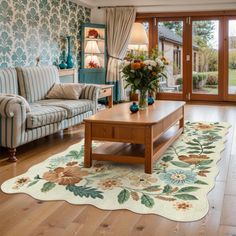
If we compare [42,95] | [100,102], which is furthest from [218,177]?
[100,102]

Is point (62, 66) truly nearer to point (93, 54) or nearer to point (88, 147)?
point (93, 54)

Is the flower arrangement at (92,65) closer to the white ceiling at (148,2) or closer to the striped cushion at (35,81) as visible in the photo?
the white ceiling at (148,2)

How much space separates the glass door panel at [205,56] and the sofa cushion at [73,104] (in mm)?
3788

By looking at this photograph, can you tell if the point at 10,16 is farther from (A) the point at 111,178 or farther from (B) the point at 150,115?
(A) the point at 111,178

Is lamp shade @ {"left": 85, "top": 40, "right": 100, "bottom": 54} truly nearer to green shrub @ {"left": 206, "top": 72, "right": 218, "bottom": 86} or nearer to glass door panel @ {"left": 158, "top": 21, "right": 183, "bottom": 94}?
glass door panel @ {"left": 158, "top": 21, "right": 183, "bottom": 94}

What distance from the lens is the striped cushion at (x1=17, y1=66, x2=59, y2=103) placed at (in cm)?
531

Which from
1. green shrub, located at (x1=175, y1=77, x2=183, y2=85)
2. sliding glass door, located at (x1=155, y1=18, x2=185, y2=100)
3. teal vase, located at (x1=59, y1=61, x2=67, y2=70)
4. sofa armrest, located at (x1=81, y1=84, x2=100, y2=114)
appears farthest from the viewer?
green shrub, located at (x1=175, y1=77, x2=183, y2=85)

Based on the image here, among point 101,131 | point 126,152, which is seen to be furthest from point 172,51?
point 101,131

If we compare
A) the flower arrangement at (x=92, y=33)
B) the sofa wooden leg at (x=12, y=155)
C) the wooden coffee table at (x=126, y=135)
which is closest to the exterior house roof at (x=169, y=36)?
the flower arrangement at (x=92, y=33)

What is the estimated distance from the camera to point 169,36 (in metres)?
8.84

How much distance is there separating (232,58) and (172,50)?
4.43ft

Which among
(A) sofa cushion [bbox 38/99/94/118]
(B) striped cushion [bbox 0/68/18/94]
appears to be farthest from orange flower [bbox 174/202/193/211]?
(B) striped cushion [bbox 0/68/18/94]

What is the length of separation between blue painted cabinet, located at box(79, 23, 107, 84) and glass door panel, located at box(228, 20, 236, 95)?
2702mm

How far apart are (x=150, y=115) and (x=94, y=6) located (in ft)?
17.0
